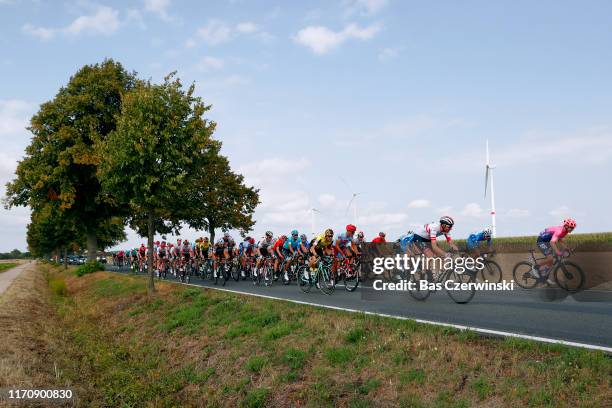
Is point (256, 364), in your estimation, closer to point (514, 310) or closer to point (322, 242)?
point (514, 310)

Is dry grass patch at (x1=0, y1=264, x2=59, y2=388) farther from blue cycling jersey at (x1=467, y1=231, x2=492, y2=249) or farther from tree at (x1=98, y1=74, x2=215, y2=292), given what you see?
blue cycling jersey at (x1=467, y1=231, x2=492, y2=249)

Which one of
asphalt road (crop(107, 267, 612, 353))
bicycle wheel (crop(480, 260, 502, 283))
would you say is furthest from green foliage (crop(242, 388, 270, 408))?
bicycle wheel (crop(480, 260, 502, 283))

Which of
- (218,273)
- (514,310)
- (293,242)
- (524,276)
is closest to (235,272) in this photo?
(218,273)

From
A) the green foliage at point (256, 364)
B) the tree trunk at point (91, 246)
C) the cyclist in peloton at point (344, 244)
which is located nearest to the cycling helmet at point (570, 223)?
the cyclist in peloton at point (344, 244)

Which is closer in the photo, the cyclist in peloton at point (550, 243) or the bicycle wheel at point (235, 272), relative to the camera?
the cyclist in peloton at point (550, 243)

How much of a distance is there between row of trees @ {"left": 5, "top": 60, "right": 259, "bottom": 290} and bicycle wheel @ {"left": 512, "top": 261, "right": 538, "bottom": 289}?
11329mm

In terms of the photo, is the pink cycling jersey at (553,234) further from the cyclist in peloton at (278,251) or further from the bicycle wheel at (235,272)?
the bicycle wheel at (235,272)

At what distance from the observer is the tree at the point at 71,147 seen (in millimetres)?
33031

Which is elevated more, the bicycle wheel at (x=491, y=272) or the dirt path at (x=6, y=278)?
the bicycle wheel at (x=491, y=272)

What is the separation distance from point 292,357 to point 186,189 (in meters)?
12.0

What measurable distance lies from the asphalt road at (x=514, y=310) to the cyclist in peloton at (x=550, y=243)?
1.94ft

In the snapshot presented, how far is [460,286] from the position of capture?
36.9 feet

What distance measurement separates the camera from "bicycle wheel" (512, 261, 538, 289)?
1368 centimetres

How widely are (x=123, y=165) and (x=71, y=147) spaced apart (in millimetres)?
17526
